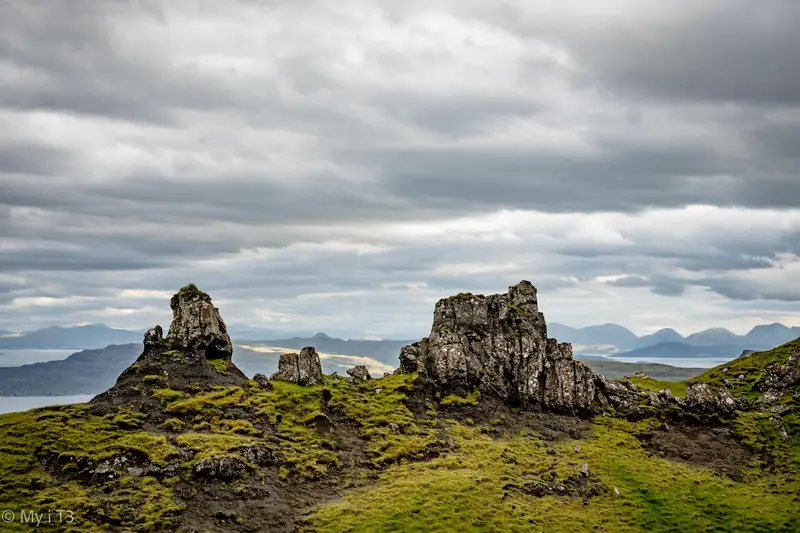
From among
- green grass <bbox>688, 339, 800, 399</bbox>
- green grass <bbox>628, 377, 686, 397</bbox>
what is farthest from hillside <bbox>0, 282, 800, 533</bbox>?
green grass <bbox>628, 377, 686, 397</bbox>

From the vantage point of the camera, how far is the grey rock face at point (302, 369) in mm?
115562

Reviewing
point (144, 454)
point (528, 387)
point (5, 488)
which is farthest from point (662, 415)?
point (5, 488)

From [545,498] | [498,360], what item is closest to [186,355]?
[498,360]

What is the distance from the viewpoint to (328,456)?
3789 inches

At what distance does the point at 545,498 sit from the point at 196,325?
62286 mm

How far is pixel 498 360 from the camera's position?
121 meters

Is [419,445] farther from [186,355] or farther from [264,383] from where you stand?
[186,355]

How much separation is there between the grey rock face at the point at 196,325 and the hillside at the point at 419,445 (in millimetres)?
308

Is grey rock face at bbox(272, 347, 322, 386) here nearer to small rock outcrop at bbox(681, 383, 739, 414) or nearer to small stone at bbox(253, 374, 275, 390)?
small stone at bbox(253, 374, 275, 390)

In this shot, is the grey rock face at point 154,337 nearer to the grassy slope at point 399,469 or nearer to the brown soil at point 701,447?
the grassy slope at point 399,469

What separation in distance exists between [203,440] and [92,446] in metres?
13.5

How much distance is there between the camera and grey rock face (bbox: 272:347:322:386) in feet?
379

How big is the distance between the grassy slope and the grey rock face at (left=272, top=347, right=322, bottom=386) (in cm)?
233

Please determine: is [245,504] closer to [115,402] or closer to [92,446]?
[92,446]
